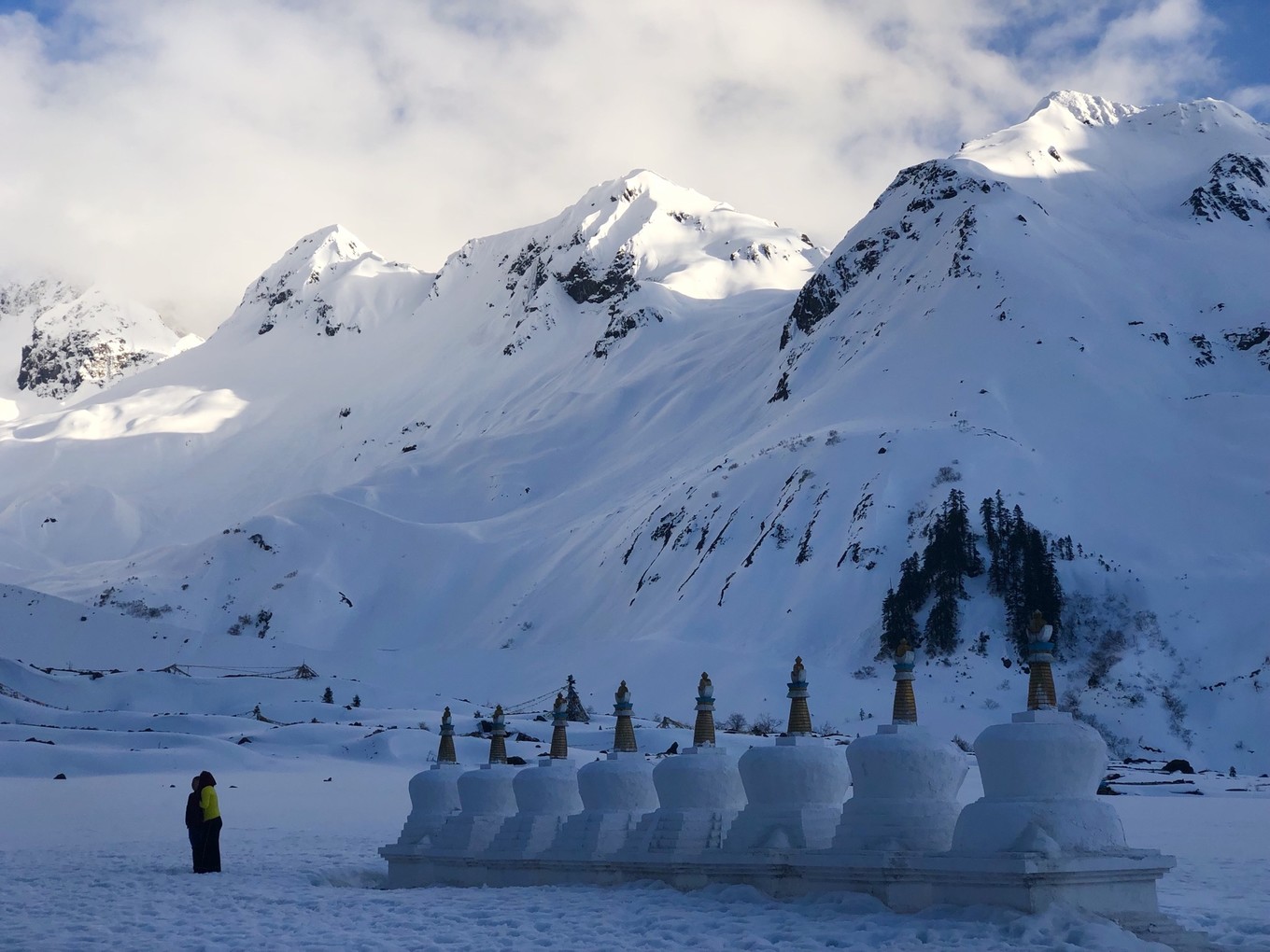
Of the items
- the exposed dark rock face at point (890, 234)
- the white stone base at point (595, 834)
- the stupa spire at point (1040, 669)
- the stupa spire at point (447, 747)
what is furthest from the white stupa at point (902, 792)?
the exposed dark rock face at point (890, 234)

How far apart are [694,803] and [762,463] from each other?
186 ft

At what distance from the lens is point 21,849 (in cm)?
2953

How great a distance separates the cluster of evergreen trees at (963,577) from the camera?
6044 cm

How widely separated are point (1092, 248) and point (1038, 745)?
8137cm

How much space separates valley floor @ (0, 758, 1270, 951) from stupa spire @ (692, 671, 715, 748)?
7.01 feet

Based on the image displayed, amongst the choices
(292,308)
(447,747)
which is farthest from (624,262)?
(447,747)

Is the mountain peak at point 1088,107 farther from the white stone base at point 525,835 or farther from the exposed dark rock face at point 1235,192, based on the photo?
the white stone base at point 525,835

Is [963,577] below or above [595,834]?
above

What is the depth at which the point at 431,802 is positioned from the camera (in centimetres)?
2650

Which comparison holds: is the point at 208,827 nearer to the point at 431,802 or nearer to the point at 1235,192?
the point at 431,802

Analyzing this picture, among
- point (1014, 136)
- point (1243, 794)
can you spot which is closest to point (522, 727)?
point (1243, 794)

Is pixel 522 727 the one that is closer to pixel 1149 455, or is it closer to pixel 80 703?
pixel 80 703

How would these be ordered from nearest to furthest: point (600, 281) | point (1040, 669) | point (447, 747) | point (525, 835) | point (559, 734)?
point (1040, 669), point (525, 835), point (559, 734), point (447, 747), point (600, 281)

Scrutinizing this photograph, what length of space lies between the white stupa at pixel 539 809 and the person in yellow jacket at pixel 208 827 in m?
4.27
